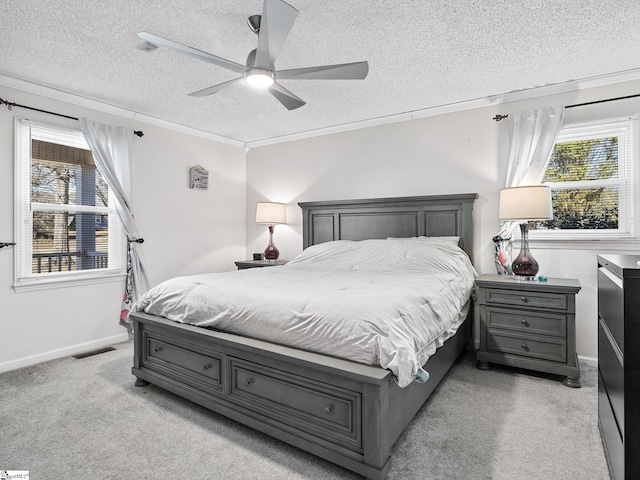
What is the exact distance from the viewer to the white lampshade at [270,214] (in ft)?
15.5

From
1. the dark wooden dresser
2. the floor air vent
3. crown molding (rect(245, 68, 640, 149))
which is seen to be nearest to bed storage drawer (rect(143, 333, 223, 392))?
the floor air vent

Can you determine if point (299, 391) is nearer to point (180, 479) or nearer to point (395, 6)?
point (180, 479)

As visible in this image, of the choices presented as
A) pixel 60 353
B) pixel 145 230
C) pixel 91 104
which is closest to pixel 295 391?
pixel 60 353

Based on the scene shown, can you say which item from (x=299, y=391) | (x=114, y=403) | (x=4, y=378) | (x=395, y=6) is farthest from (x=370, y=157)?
(x=4, y=378)

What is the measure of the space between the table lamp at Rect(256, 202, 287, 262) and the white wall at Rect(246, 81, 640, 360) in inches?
9.8

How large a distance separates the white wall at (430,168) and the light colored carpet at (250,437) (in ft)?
3.66

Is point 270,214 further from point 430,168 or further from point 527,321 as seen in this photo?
point 527,321

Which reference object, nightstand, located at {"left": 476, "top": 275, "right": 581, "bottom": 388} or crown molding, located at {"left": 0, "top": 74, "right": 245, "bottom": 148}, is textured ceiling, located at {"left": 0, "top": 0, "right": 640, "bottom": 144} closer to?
crown molding, located at {"left": 0, "top": 74, "right": 245, "bottom": 148}

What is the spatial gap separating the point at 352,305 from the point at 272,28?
61.1 inches

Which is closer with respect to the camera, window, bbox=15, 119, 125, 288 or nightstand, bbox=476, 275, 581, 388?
nightstand, bbox=476, 275, 581, 388

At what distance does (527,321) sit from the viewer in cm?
288

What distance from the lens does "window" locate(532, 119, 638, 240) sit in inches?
120

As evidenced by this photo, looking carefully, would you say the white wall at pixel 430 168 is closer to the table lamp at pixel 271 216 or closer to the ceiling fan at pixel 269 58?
the table lamp at pixel 271 216

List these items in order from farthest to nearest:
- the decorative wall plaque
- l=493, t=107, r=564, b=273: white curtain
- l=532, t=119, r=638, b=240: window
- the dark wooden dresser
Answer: the decorative wall plaque < l=493, t=107, r=564, b=273: white curtain < l=532, t=119, r=638, b=240: window < the dark wooden dresser
